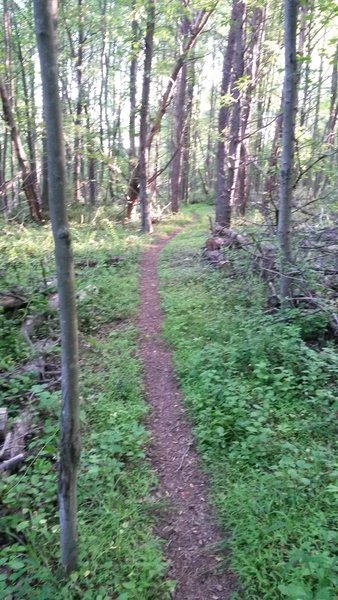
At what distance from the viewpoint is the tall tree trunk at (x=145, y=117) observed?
12913mm

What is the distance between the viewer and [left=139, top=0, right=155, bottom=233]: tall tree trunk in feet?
42.4

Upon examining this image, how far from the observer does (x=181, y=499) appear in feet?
11.8

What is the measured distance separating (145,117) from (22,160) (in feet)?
15.3

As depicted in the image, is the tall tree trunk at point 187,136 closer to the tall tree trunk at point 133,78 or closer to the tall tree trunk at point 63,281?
the tall tree trunk at point 133,78

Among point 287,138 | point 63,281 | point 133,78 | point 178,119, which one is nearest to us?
point 63,281

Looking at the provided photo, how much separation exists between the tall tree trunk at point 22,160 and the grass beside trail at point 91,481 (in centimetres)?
915

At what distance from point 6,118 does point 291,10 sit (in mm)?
11922

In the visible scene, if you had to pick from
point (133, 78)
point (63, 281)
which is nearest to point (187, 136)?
point (133, 78)

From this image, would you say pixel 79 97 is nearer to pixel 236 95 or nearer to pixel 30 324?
pixel 236 95

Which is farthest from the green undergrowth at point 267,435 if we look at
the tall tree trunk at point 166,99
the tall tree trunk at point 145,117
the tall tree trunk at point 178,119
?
the tall tree trunk at point 178,119

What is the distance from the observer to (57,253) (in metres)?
2.15

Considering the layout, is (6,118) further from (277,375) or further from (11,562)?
(11,562)

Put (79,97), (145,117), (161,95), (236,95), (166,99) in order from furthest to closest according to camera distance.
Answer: (161,95) → (79,97) → (166,99) → (145,117) → (236,95)

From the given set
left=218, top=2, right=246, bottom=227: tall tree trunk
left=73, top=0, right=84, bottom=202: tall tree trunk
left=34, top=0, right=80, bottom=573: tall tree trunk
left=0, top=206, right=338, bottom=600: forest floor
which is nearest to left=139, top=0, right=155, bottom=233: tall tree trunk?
left=73, top=0, right=84, bottom=202: tall tree trunk
